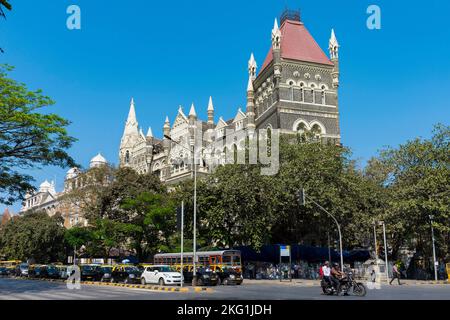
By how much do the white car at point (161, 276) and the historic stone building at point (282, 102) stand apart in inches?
1300

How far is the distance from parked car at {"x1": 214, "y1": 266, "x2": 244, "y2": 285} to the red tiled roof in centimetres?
4715

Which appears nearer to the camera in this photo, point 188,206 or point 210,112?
point 188,206

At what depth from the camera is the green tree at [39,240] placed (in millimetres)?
62188

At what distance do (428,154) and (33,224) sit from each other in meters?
51.1

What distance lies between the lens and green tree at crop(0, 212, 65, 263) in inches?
2448

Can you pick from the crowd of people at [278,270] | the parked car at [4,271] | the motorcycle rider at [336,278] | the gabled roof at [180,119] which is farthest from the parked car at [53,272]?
the gabled roof at [180,119]

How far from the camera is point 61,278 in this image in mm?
39312

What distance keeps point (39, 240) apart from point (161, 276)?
39.6 m

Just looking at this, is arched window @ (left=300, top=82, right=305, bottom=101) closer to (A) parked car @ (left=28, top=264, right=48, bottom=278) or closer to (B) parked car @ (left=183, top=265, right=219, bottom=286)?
(A) parked car @ (left=28, top=264, right=48, bottom=278)

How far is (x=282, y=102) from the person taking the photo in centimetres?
6944

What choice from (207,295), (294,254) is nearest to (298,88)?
(294,254)

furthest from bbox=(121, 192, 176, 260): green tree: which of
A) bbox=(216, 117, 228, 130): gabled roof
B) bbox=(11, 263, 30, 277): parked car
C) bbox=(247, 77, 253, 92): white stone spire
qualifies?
bbox=(247, 77, 253, 92): white stone spire

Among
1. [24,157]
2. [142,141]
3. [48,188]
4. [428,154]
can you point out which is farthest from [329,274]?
[48,188]
